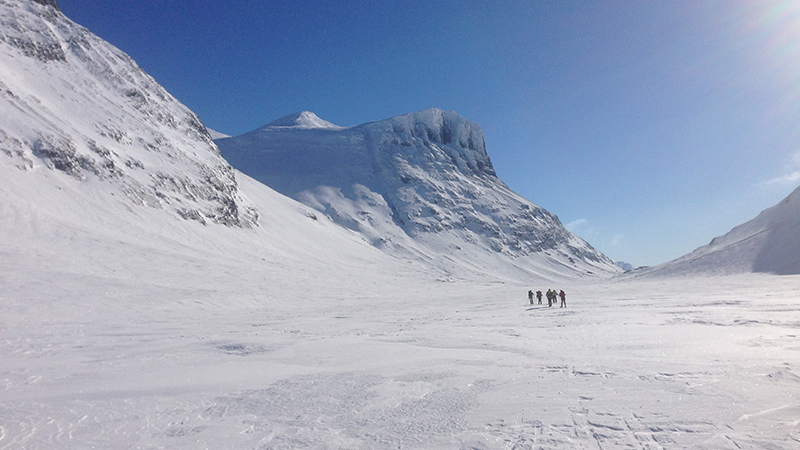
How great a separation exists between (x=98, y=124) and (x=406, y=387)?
193ft

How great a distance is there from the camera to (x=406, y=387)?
Result: 7.21m

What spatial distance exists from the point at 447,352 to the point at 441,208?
109796 millimetres

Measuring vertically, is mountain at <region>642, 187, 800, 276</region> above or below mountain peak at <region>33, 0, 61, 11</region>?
below

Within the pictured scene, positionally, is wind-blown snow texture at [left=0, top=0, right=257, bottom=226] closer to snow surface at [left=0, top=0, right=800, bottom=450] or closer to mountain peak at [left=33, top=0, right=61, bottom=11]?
mountain peak at [left=33, top=0, right=61, bottom=11]

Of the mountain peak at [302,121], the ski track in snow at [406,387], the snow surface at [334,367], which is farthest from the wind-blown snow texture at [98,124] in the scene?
the mountain peak at [302,121]

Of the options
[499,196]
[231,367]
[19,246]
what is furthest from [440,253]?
[231,367]

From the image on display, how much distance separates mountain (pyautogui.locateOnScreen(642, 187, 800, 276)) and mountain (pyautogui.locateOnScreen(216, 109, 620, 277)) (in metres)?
46.9

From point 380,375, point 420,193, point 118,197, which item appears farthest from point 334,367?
point 420,193

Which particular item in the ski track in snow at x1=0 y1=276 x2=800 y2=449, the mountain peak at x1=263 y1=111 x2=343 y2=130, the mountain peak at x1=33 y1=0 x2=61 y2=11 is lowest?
the ski track in snow at x1=0 y1=276 x2=800 y2=449

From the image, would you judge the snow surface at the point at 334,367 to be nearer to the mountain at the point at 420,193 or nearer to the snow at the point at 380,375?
the snow at the point at 380,375

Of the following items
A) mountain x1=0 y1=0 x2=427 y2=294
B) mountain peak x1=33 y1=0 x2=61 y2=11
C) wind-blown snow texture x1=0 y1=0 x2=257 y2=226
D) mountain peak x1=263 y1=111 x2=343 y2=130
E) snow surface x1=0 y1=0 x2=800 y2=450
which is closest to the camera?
snow surface x1=0 y1=0 x2=800 y2=450

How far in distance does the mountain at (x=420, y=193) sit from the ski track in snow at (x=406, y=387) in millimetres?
71855

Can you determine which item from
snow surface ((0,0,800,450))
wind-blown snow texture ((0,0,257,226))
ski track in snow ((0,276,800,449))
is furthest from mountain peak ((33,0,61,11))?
ski track in snow ((0,276,800,449))

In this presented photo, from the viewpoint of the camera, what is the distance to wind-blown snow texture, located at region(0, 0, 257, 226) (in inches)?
1470
